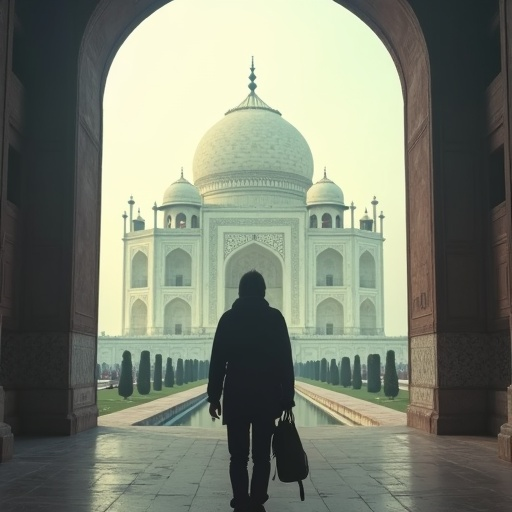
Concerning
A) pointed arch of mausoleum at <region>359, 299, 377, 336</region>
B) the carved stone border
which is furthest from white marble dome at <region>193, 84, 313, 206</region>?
pointed arch of mausoleum at <region>359, 299, 377, 336</region>

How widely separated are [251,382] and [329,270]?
2806cm

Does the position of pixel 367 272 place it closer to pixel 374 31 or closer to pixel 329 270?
pixel 329 270

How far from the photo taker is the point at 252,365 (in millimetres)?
2840

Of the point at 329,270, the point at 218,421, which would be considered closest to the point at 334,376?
the point at 218,421

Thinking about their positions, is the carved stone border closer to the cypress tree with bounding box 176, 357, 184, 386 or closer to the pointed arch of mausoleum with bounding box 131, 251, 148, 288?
the pointed arch of mausoleum with bounding box 131, 251, 148, 288

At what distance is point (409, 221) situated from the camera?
7.04 m

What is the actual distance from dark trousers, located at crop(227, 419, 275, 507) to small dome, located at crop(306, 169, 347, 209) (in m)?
28.0

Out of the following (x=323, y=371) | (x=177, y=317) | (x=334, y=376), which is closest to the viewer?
(x=334, y=376)

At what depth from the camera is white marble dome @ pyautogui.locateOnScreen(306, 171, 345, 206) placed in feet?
101

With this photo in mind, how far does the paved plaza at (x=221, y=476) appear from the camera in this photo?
3098 mm

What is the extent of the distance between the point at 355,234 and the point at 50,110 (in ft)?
78.9

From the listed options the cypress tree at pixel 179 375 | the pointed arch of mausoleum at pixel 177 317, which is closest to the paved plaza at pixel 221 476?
the cypress tree at pixel 179 375

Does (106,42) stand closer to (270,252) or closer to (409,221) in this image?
(409,221)

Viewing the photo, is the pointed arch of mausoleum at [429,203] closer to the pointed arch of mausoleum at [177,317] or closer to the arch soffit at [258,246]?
the arch soffit at [258,246]
